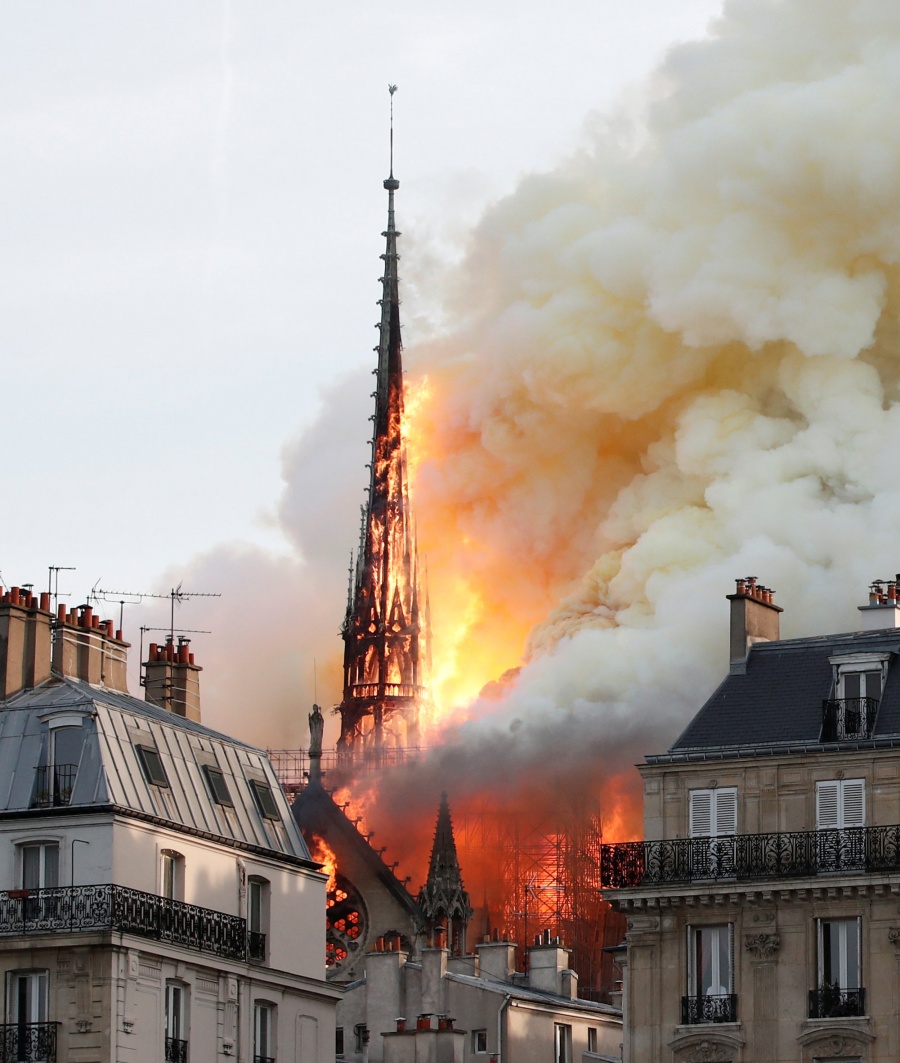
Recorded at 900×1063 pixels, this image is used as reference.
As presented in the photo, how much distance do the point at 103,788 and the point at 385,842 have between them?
5512 centimetres

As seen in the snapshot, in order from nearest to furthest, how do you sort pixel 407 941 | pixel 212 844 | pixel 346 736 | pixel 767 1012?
pixel 767 1012, pixel 212 844, pixel 407 941, pixel 346 736

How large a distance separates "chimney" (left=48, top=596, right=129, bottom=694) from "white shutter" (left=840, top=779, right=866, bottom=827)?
14676 mm

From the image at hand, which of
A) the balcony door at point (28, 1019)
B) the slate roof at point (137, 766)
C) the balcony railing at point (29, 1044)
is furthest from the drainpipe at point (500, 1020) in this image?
the balcony railing at point (29, 1044)

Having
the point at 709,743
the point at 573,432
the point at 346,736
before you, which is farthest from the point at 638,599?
the point at 709,743

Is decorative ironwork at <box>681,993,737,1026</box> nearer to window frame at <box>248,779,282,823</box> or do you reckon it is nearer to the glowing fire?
window frame at <box>248,779,282,823</box>

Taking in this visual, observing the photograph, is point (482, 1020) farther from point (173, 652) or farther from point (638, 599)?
point (638, 599)

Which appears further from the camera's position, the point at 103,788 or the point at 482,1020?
the point at 482,1020

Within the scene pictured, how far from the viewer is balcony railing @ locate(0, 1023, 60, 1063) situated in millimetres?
53625

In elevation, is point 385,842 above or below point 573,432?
below

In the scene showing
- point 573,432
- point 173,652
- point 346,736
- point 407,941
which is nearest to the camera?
point 173,652

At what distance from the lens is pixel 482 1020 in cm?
6988

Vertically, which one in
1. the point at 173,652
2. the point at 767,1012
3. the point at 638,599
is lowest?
the point at 767,1012

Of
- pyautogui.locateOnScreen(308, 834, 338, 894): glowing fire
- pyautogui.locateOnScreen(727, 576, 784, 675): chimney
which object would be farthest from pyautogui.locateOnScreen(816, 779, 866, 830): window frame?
pyautogui.locateOnScreen(308, 834, 338, 894): glowing fire

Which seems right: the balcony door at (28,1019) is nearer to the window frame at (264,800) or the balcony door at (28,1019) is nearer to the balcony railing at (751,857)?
the window frame at (264,800)
